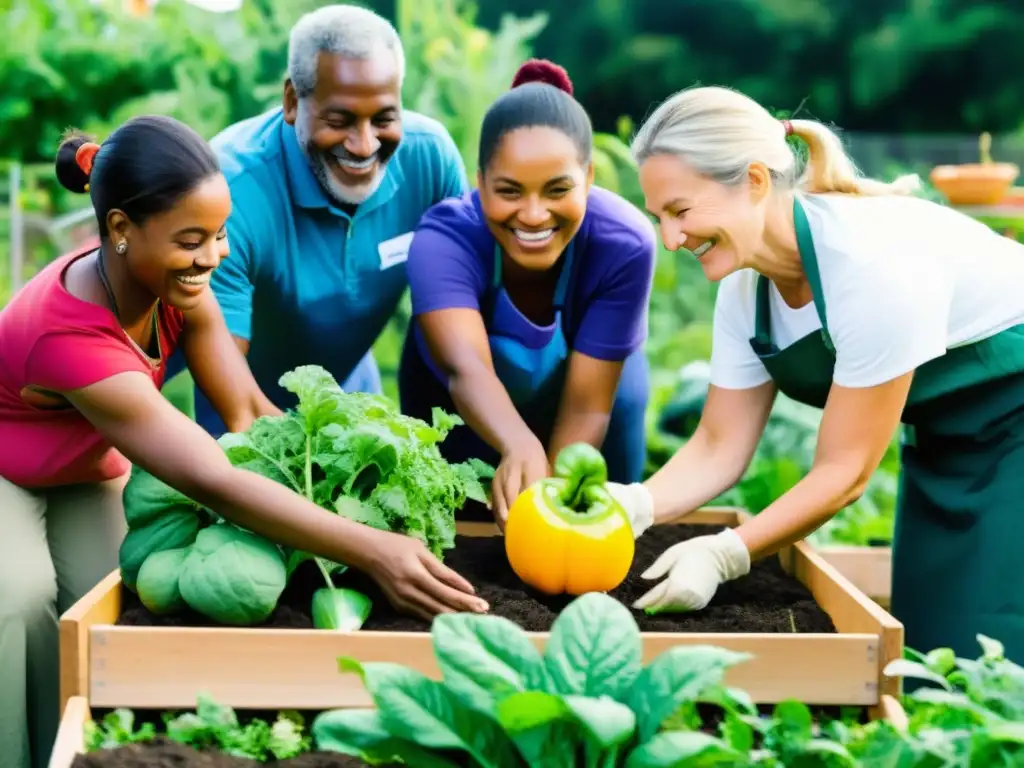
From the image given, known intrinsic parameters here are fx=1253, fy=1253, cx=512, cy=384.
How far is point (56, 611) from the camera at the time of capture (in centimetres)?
269

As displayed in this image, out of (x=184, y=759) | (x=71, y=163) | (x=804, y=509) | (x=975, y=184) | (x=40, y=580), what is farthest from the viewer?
(x=975, y=184)

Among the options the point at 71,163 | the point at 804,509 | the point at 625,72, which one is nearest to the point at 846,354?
the point at 804,509

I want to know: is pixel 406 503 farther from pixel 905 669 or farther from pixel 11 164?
pixel 11 164

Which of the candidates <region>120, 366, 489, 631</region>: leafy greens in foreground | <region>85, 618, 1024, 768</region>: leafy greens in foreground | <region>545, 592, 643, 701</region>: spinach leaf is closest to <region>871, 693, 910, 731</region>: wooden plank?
<region>85, 618, 1024, 768</region>: leafy greens in foreground

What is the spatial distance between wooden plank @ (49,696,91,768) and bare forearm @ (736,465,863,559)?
126cm

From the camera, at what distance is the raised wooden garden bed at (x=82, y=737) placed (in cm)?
192

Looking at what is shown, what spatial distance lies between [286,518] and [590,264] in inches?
42.5

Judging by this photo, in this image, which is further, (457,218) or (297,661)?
(457,218)

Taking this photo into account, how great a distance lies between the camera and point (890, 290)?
2422mm

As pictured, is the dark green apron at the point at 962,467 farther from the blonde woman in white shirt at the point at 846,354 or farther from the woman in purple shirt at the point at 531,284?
the woman in purple shirt at the point at 531,284

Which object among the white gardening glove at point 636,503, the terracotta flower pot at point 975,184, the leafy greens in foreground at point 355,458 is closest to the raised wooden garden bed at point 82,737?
the leafy greens in foreground at point 355,458

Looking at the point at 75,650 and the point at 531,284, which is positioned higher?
the point at 531,284

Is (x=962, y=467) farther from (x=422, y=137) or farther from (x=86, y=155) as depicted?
(x=86, y=155)

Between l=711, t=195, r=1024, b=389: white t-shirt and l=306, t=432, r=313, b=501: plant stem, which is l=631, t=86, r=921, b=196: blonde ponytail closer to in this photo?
l=711, t=195, r=1024, b=389: white t-shirt
